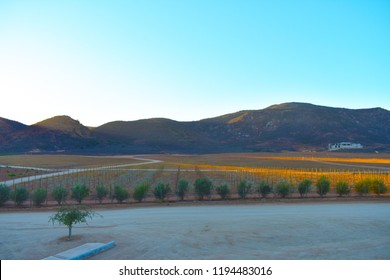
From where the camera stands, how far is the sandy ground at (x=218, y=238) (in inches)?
362

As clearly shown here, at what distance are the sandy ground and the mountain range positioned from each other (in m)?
104

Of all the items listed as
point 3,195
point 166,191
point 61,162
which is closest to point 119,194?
point 166,191

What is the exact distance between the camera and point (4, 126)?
416ft

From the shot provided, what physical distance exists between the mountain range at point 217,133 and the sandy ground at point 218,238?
104m

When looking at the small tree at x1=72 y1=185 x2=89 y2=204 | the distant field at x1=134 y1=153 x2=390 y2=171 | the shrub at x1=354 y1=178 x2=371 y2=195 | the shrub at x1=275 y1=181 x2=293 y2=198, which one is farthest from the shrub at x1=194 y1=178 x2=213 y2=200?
the distant field at x1=134 y1=153 x2=390 y2=171

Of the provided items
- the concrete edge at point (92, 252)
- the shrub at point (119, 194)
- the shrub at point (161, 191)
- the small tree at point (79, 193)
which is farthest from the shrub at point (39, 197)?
the concrete edge at point (92, 252)

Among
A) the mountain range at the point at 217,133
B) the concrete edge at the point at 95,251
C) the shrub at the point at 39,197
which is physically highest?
the mountain range at the point at 217,133

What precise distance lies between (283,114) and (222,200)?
15624 centimetres

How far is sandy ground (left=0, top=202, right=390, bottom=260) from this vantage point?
30.2 feet

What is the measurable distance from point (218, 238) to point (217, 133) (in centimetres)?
15721

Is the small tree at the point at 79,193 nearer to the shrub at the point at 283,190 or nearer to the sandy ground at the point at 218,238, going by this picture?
the sandy ground at the point at 218,238

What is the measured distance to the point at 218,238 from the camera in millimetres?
10977

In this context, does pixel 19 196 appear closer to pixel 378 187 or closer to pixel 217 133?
pixel 378 187

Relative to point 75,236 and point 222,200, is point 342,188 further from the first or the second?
point 75,236
